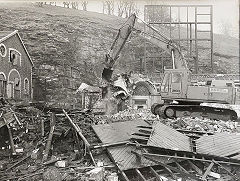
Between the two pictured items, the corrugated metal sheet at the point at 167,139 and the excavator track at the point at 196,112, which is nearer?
the corrugated metal sheet at the point at 167,139

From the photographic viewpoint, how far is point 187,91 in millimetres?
13859

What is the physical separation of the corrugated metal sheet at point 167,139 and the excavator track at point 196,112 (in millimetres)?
5674

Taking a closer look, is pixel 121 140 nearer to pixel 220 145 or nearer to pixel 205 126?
pixel 220 145

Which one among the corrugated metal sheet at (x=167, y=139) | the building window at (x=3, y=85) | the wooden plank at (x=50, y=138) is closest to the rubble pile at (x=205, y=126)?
the corrugated metal sheet at (x=167, y=139)

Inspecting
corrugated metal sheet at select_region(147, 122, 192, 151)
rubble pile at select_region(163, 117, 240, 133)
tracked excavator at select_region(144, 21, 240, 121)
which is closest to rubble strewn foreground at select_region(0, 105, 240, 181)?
corrugated metal sheet at select_region(147, 122, 192, 151)

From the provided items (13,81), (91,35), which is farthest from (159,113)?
(91,35)

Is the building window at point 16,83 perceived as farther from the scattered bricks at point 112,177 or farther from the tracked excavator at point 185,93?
the scattered bricks at point 112,177

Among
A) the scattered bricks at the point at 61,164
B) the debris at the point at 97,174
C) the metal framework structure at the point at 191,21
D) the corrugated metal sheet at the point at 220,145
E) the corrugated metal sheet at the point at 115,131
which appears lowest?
the scattered bricks at the point at 61,164

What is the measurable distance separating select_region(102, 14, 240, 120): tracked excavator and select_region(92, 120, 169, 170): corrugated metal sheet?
344cm

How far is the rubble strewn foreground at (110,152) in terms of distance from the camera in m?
6.96

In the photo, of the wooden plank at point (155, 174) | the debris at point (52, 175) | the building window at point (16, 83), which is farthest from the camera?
the building window at point (16, 83)

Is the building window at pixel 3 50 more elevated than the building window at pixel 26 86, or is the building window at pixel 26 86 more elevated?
the building window at pixel 3 50

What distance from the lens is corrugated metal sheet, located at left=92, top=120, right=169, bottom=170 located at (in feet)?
24.0

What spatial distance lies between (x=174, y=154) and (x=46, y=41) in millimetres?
29259
